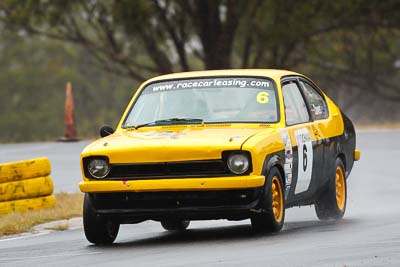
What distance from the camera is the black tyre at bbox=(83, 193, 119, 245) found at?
400 inches

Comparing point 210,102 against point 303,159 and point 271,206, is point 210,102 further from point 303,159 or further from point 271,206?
point 271,206

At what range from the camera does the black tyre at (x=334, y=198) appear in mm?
11859

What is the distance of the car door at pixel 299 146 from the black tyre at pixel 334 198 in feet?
1.31

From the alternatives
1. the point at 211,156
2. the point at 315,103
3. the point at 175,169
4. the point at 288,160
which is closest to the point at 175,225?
the point at 288,160

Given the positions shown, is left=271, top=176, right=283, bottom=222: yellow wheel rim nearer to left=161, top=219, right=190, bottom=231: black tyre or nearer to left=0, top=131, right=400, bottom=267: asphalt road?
left=0, top=131, right=400, bottom=267: asphalt road

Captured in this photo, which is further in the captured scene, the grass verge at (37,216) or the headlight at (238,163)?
the grass verge at (37,216)

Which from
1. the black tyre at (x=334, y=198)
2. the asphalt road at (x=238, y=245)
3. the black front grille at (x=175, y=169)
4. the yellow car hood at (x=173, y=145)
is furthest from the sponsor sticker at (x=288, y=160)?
the black tyre at (x=334, y=198)

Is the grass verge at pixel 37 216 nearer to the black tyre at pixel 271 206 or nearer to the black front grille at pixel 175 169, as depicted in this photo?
the black front grille at pixel 175 169

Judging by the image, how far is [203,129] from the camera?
1052 cm

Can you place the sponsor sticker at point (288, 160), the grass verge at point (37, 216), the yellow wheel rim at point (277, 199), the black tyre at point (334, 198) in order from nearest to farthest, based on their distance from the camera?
the yellow wheel rim at point (277, 199), the sponsor sticker at point (288, 160), the black tyre at point (334, 198), the grass verge at point (37, 216)

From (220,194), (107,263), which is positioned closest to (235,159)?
(220,194)

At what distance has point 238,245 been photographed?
31.4ft

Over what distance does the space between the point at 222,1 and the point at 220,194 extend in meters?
26.7

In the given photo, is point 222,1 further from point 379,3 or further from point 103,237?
point 103,237
